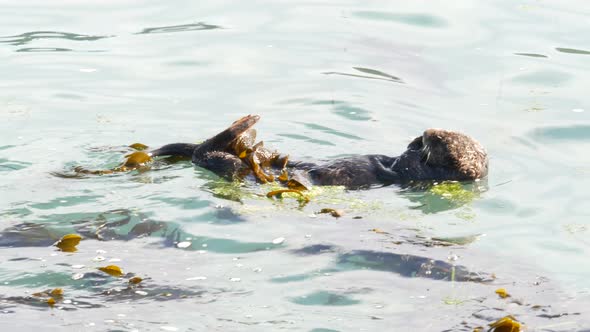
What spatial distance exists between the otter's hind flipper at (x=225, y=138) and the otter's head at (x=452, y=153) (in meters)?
1.21

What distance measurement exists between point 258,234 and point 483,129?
310 centimetres

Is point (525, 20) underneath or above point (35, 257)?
above

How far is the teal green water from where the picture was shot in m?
4.89

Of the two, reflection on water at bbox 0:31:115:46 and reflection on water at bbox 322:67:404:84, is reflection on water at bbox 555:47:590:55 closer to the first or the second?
reflection on water at bbox 322:67:404:84

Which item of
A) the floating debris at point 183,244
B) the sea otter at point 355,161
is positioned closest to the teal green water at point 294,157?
the floating debris at point 183,244

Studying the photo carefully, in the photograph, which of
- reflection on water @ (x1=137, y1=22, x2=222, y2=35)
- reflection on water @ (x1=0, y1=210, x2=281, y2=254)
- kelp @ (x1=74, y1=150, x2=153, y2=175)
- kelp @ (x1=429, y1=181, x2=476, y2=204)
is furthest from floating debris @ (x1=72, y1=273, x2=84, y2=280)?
reflection on water @ (x1=137, y1=22, x2=222, y2=35)

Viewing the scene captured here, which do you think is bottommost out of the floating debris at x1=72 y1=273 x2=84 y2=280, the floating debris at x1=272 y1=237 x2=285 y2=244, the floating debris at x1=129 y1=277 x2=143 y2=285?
the floating debris at x1=272 y1=237 x2=285 y2=244

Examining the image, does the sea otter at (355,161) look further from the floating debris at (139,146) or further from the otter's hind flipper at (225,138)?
the floating debris at (139,146)

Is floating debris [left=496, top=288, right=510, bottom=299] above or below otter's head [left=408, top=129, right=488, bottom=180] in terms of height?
below

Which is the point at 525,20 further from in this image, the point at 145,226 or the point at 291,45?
the point at 145,226

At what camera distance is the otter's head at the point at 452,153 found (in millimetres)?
6707

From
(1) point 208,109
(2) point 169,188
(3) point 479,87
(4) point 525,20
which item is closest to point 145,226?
(2) point 169,188

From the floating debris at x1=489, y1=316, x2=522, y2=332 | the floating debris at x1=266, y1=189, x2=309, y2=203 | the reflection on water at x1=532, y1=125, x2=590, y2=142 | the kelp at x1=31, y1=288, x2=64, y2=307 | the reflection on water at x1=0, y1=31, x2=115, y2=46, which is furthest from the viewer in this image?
the reflection on water at x1=0, y1=31, x2=115, y2=46

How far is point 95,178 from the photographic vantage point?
6586 millimetres
